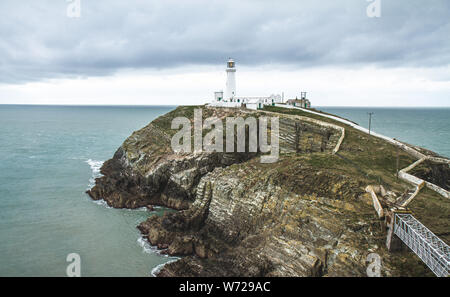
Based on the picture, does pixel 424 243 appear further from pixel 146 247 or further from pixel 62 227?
pixel 62 227

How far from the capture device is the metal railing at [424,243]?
14333 mm

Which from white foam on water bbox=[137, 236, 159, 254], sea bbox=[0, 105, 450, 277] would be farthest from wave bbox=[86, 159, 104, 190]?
white foam on water bbox=[137, 236, 159, 254]

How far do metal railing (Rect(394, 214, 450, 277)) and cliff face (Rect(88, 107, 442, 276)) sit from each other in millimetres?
1520

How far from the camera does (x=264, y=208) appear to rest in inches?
1033

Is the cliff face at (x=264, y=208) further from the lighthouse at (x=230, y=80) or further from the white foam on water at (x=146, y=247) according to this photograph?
the lighthouse at (x=230, y=80)

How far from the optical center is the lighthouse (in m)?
52.3

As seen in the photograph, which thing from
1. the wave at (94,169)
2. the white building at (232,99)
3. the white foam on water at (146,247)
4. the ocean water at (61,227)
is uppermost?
the white building at (232,99)

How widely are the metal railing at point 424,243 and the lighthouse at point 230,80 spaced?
1535 inches

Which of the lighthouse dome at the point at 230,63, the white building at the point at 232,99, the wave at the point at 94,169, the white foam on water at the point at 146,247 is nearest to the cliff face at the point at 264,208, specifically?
the white foam on water at the point at 146,247

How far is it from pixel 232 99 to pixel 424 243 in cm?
4058

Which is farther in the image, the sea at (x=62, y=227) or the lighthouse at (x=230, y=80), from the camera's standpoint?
the lighthouse at (x=230, y=80)

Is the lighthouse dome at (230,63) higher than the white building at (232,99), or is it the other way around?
the lighthouse dome at (230,63)

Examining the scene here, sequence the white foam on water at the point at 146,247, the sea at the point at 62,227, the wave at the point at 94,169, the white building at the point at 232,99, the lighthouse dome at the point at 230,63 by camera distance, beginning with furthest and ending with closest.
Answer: the lighthouse dome at the point at 230,63, the white building at the point at 232,99, the wave at the point at 94,169, the white foam on water at the point at 146,247, the sea at the point at 62,227

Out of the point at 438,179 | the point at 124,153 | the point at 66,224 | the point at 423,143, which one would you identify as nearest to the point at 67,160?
the point at 124,153
